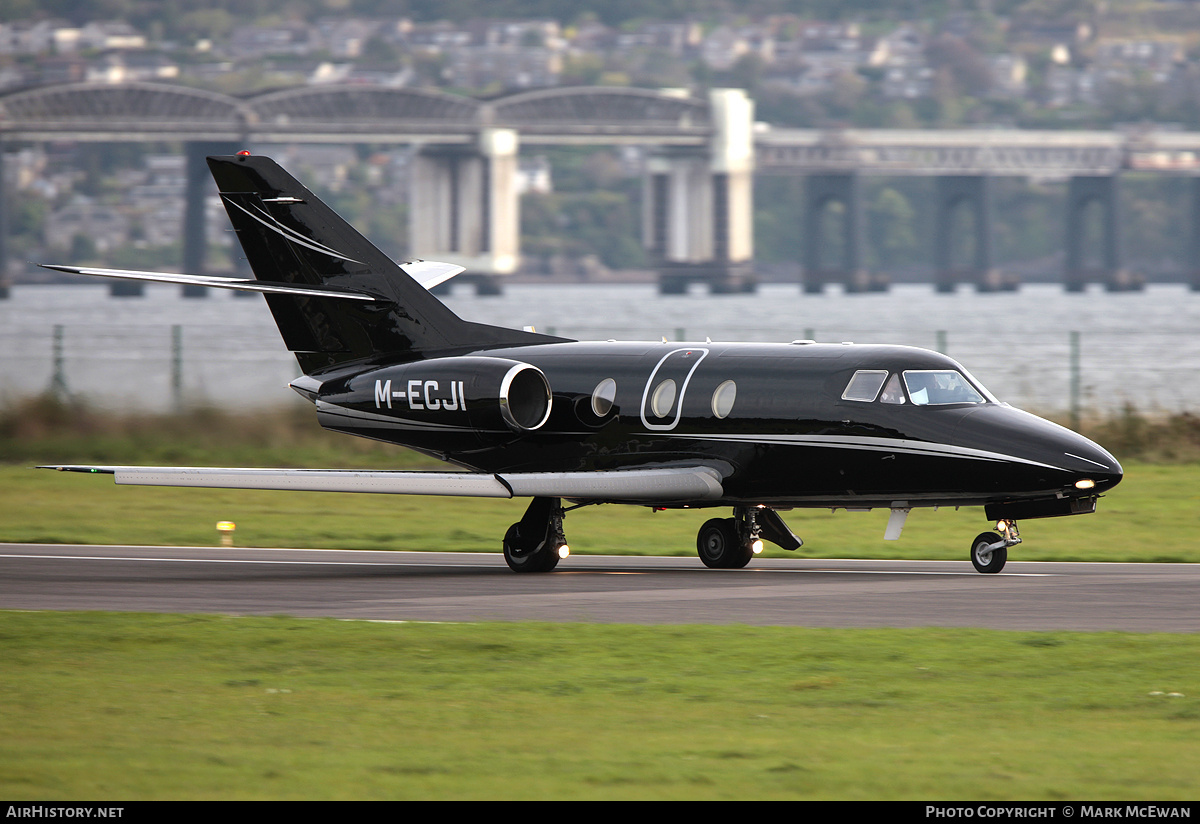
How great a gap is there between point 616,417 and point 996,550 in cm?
521

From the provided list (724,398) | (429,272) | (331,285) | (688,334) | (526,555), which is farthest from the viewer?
(688,334)

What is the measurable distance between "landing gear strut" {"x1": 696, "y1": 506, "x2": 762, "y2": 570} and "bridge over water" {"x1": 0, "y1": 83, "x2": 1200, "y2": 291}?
11387cm

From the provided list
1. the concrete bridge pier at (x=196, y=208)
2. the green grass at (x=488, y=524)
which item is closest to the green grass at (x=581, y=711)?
the green grass at (x=488, y=524)

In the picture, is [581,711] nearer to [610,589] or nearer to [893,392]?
[610,589]

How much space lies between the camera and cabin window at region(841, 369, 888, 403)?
23656 millimetres

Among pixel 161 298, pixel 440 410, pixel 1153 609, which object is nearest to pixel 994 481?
pixel 1153 609

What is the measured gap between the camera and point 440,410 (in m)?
26.2

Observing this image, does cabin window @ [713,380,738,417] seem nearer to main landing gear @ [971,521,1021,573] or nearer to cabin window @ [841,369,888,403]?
cabin window @ [841,369,888,403]

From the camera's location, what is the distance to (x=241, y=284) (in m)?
25.4

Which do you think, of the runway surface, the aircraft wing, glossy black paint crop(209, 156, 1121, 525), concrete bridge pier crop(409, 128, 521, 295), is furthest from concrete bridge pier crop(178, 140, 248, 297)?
the aircraft wing

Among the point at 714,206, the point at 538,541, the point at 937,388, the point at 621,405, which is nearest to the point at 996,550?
the point at 937,388

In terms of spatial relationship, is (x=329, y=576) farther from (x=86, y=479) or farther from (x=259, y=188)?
(x=86, y=479)

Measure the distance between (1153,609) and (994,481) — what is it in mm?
3221

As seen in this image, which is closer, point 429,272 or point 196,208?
point 429,272
